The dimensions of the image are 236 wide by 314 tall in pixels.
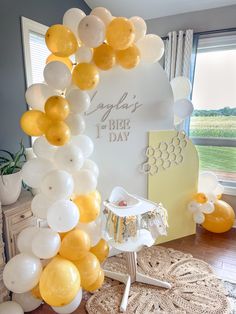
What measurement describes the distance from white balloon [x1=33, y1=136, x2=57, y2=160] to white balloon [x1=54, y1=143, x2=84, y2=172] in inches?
2.2

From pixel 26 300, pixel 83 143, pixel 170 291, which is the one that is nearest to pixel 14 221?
pixel 26 300

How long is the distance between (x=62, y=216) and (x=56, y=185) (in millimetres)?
180

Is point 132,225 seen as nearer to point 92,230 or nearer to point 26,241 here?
point 92,230

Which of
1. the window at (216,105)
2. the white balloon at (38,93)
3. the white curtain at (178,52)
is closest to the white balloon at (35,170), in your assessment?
the white balloon at (38,93)

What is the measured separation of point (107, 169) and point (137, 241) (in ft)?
2.06

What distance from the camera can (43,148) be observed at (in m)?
1.47

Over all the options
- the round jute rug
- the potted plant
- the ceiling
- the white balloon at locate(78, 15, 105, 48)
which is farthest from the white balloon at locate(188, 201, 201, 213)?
the ceiling

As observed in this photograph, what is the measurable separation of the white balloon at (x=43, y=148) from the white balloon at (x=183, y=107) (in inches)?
46.0

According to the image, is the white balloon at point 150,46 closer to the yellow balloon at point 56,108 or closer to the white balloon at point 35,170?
the yellow balloon at point 56,108

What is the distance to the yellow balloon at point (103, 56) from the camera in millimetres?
1543

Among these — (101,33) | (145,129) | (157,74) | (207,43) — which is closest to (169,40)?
(207,43)

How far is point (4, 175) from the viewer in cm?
165

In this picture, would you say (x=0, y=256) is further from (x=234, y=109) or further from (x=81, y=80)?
(x=234, y=109)

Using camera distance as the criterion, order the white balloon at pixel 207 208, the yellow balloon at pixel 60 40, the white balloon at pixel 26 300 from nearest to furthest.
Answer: the yellow balloon at pixel 60 40 < the white balloon at pixel 26 300 < the white balloon at pixel 207 208
